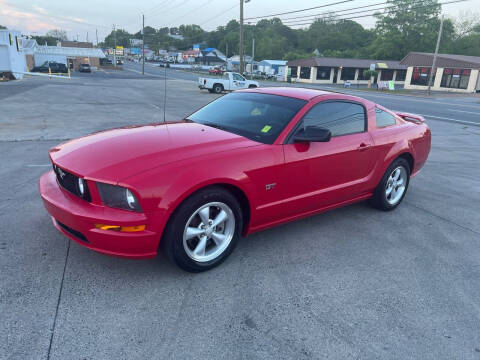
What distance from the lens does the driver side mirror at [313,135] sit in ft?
11.5

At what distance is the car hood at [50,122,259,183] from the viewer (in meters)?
2.92

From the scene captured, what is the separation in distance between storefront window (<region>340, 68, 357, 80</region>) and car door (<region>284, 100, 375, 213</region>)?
2377 inches

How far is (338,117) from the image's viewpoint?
4207 millimetres

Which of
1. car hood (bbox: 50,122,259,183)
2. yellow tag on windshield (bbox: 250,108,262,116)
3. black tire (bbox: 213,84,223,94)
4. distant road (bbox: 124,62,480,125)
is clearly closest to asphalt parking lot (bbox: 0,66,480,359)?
car hood (bbox: 50,122,259,183)

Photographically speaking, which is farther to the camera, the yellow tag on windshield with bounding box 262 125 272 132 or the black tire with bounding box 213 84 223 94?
the black tire with bounding box 213 84 223 94

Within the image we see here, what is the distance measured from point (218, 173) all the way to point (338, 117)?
185 cm

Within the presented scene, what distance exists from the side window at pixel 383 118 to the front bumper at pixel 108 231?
3209mm

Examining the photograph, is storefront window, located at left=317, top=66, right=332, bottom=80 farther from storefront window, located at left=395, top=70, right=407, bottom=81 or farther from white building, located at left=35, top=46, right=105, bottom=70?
white building, located at left=35, top=46, right=105, bottom=70

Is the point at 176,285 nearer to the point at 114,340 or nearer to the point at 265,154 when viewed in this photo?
the point at 114,340

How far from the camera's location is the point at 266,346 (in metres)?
2.47

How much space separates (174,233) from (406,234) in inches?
112

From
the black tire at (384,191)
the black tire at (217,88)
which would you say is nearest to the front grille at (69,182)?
the black tire at (384,191)

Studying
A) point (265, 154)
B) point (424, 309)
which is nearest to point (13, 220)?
point (265, 154)

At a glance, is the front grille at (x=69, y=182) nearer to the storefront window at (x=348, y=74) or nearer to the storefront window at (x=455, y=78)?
the storefront window at (x=455, y=78)
